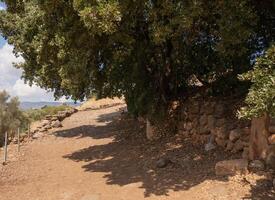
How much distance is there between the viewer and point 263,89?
8.10 metres

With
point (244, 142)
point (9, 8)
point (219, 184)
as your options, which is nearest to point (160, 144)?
point (244, 142)

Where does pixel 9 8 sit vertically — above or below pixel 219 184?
above

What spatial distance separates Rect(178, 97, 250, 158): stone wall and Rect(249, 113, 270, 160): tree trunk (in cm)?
42

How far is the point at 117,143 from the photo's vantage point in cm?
1762

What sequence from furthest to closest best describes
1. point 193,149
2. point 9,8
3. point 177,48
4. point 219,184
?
point 9,8 → point 177,48 → point 193,149 → point 219,184

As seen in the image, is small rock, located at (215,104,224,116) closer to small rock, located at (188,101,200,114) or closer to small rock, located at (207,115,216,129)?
small rock, located at (207,115,216,129)

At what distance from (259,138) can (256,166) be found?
0.74m

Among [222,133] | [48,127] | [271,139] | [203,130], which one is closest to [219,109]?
[203,130]

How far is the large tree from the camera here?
1059 cm

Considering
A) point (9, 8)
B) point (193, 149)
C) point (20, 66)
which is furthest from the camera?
point (20, 66)

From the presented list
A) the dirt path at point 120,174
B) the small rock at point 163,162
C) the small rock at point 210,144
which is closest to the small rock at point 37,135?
the dirt path at point 120,174

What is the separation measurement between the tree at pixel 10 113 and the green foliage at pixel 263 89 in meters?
28.0

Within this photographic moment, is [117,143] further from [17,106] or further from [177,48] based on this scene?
[17,106]

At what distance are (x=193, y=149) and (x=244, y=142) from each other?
2281mm
